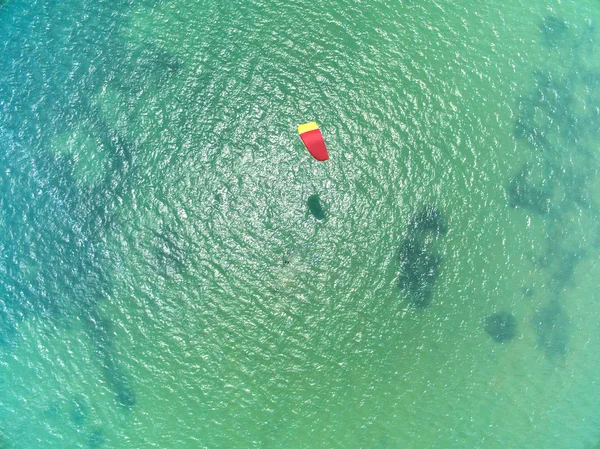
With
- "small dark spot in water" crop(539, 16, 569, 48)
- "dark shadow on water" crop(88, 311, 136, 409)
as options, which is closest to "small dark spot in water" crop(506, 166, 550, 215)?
"small dark spot in water" crop(539, 16, 569, 48)

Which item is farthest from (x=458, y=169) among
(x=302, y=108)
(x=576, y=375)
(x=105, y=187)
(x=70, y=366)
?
(x=70, y=366)

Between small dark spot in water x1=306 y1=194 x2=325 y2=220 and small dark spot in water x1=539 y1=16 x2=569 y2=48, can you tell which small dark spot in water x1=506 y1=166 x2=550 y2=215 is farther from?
small dark spot in water x1=306 y1=194 x2=325 y2=220

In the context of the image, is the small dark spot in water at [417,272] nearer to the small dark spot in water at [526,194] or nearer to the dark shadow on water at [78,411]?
the small dark spot in water at [526,194]

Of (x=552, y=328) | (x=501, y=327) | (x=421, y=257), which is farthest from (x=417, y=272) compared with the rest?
(x=552, y=328)

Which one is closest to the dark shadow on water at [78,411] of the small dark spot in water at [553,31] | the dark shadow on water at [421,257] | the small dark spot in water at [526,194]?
the dark shadow on water at [421,257]

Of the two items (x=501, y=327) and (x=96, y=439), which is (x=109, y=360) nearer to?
(x=96, y=439)

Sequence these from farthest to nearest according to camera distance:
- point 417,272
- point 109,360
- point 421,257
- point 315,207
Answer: point 315,207 → point 421,257 → point 417,272 → point 109,360
